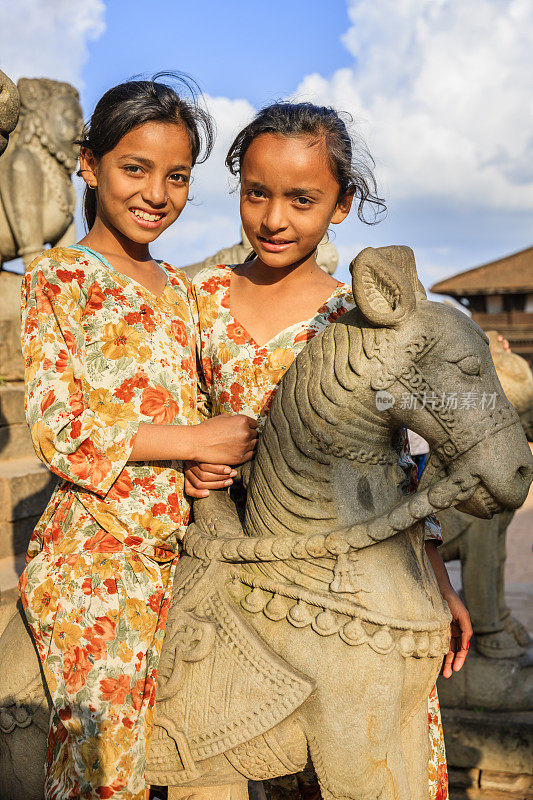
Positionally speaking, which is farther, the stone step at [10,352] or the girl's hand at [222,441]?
the stone step at [10,352]

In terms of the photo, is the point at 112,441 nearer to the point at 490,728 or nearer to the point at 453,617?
the point at 453,617

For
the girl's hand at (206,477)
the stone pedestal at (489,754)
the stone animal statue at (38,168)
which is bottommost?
the stone pedestal at (489,754)

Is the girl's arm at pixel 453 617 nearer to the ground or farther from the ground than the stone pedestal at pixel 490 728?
farther from the ground

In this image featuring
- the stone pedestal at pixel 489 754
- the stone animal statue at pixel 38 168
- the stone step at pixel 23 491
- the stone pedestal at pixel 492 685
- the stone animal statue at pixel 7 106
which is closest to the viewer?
the stone animal statue at pixel 7 106

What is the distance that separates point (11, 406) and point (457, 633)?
3.47 meters

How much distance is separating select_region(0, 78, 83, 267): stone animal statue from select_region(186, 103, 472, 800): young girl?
14.7 ft

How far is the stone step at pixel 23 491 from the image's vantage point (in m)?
3.98

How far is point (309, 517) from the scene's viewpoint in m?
1.59

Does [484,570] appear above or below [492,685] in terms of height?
above

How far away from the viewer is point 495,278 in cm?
2038

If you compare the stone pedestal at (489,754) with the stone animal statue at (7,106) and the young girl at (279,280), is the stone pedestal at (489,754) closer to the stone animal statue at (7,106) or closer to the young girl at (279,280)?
the young girl at (279,280)

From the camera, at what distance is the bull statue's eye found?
58.1 inches

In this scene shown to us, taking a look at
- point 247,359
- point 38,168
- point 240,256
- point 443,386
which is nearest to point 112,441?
point 247,359

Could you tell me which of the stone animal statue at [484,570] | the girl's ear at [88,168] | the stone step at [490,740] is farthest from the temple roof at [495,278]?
the girl's ear at [88,168]
